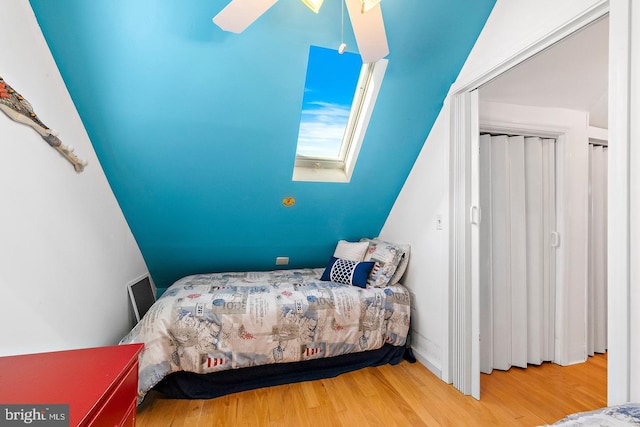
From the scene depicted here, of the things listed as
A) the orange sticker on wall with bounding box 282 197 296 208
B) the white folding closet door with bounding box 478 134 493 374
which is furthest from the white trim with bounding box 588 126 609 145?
the orange sticker on wall with bounding box 282 197 296 208

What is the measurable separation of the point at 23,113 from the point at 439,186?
2.43 meters

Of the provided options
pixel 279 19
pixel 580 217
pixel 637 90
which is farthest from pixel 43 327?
pixel 580 217

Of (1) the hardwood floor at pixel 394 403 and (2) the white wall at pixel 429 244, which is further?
(2) the white wall at pixel 429 244

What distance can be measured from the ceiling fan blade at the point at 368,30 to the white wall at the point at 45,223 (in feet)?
4.86

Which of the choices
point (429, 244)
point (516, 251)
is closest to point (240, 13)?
point (429, 244)

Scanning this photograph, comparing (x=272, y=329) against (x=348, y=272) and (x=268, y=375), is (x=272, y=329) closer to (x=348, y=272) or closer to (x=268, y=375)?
(x=268, y=375)

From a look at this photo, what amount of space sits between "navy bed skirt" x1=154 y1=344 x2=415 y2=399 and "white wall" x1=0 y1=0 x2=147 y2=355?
0.61 meters

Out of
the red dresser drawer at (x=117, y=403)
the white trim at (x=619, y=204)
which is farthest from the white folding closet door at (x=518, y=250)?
the red dresser drawer at (x=117, y=403)

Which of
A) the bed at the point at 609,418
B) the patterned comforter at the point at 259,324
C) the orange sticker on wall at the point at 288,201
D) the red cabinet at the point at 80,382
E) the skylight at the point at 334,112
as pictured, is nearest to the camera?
the red cabinet at the point at 80,382

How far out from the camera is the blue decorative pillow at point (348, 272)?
8.05 feet

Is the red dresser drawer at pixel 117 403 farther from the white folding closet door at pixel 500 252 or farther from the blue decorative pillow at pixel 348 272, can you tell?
the white folding closet door at pixel 500 252

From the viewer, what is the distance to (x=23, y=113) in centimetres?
125

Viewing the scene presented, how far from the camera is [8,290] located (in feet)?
3.69

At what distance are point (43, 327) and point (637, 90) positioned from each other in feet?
8.69
